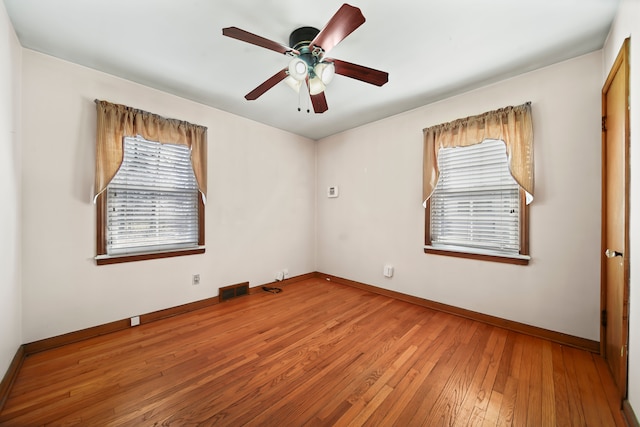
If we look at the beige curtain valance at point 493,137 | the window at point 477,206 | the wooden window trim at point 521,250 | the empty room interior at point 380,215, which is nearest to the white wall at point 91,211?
the empty room interior at point 380,215

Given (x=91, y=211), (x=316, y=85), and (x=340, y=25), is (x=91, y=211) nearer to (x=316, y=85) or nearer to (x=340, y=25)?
(x=316, y=85)

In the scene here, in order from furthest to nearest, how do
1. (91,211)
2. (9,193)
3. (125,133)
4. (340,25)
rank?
1. (125,133)
2. (91,211)
3. (9,193)
4. (340,25)

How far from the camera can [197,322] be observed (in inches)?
103

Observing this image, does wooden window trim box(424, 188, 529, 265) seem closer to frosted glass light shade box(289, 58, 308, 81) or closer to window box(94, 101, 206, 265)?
frosted glass light shade box(289, 58, 308, 81)

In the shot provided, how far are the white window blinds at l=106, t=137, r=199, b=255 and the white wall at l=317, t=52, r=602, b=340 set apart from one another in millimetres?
2383

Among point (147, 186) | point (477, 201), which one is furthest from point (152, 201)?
point (477, 201)

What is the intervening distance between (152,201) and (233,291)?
1.53 m

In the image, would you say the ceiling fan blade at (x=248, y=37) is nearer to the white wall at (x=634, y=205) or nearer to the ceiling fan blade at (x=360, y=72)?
the ceiling fan blade at (x=360, y=72)

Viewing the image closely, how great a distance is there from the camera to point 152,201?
2.68m

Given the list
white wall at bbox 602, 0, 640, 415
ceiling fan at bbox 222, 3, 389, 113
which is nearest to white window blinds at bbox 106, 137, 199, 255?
ceiling fan at bbox 222, 3, 389, 113

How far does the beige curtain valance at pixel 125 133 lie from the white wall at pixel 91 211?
0.11 metres

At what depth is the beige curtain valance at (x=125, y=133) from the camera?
228cm

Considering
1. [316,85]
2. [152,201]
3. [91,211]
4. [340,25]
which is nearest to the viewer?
[340,25]

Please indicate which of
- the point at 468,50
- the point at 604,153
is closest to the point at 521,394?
the point at 604,153
